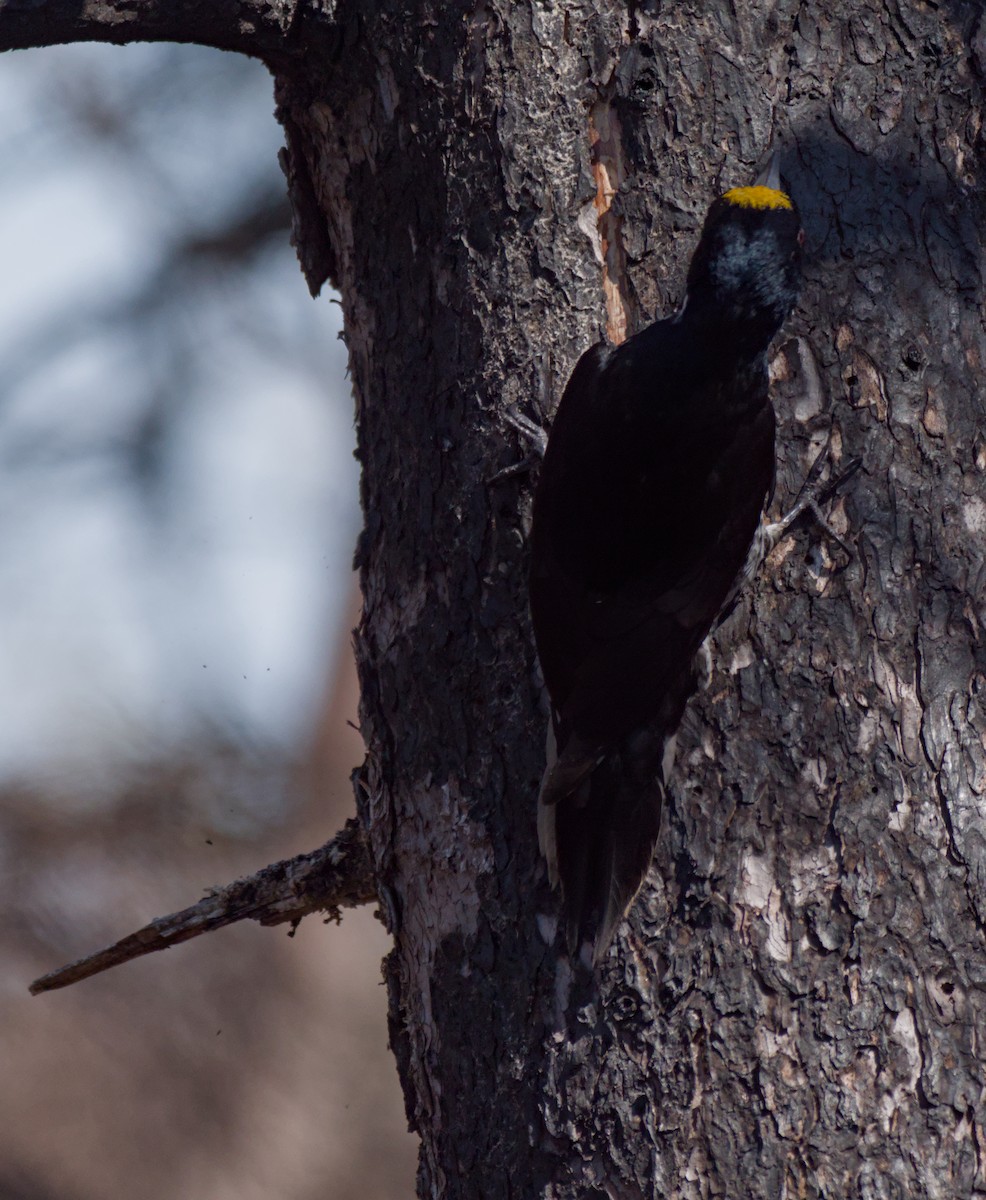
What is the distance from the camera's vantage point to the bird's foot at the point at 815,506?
2016 millimetres

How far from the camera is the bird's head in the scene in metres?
2.08

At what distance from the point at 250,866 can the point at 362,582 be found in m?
5.00

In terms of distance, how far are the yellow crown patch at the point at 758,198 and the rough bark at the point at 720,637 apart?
3.2 inches

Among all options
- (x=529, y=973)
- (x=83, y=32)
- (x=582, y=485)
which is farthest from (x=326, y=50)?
(x=529, y=973)

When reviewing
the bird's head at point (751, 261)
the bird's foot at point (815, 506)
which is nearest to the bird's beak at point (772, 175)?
the bird's head at point (751, 261)

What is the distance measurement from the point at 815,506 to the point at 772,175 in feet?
1.97

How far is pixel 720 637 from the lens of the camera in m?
2.10

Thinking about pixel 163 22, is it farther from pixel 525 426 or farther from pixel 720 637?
pixel 720 637

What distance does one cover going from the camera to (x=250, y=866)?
703cm

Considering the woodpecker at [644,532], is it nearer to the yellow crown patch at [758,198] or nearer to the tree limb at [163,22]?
the yellow crown patch at [758,198]

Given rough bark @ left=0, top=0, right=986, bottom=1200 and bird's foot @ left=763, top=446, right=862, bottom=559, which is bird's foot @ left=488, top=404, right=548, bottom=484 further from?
bird's foot @ left=763, top=446, right=862, bottom=559

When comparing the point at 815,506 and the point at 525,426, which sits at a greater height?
the point at 525,426

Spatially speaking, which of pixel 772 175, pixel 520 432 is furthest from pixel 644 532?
pixel 772 175

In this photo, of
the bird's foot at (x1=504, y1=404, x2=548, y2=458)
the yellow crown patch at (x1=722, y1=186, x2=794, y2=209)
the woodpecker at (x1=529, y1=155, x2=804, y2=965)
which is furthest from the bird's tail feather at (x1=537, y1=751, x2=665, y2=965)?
the yellow crown patch at (x1=722, y1=186, x2=794, y2=209)
